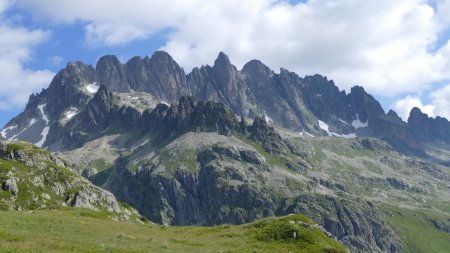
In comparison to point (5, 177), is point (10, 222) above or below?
below

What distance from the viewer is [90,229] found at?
5488 centimetres

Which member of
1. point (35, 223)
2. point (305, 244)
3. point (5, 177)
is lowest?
point (305, 244)

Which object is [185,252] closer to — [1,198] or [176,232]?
[176,232]

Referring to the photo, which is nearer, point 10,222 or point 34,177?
point 10,222

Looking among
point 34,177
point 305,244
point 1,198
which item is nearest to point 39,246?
point 305,244

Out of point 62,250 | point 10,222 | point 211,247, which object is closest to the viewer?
point 62,250

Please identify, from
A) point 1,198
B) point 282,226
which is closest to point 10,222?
point 282,226

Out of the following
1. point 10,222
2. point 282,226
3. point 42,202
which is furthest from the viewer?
point 42,202

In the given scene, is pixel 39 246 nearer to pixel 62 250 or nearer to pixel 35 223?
pixel 62 250

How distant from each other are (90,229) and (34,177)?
505 ft

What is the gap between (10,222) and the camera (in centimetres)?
5344

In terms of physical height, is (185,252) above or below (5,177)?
below

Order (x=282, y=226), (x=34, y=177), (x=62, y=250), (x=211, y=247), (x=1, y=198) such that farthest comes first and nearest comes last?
(x=34, y=177) → (x=1, y=198) → (x=282, y=226) → (x=211, y=247) → (x=62, y=250)

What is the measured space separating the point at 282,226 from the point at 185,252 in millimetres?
18064
